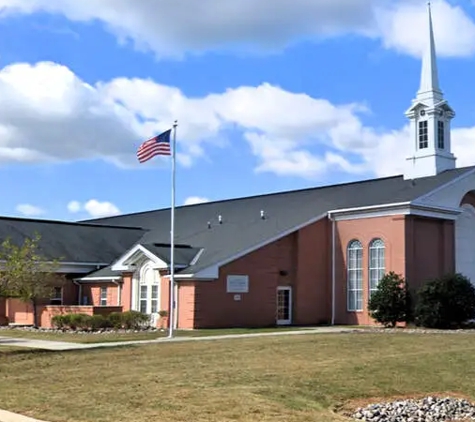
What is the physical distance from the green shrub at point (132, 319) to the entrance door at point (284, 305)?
6608 millimetres

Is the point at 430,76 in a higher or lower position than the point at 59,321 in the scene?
higher

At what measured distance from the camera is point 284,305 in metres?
37.2

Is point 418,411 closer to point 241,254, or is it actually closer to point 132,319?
point 241,254

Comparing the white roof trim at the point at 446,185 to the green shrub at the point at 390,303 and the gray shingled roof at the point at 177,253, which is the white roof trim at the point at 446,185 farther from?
the gray shingled roof at the point at 177,253

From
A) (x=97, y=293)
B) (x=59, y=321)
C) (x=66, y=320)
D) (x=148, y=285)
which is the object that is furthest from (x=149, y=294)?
(x=97, y=293)

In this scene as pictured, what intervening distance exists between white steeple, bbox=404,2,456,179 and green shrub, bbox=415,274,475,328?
26.2 ft

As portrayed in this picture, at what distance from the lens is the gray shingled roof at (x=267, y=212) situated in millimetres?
36438

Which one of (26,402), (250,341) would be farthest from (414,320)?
(26,402)

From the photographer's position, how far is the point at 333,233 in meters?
38.1

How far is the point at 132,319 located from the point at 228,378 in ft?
65.1

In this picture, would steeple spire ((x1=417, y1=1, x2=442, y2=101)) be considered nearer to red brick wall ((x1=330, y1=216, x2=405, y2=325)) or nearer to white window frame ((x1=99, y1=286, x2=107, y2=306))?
red brick wall ((x1=330, y1=216, x2=405, y2=325))

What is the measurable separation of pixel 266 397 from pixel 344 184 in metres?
30.4

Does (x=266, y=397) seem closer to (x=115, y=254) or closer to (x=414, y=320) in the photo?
(x=414, y=320)

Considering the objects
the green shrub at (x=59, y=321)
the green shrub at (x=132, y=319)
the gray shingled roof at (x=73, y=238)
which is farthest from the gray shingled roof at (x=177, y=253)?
the gray shingled roof at (x=73, y=238)
